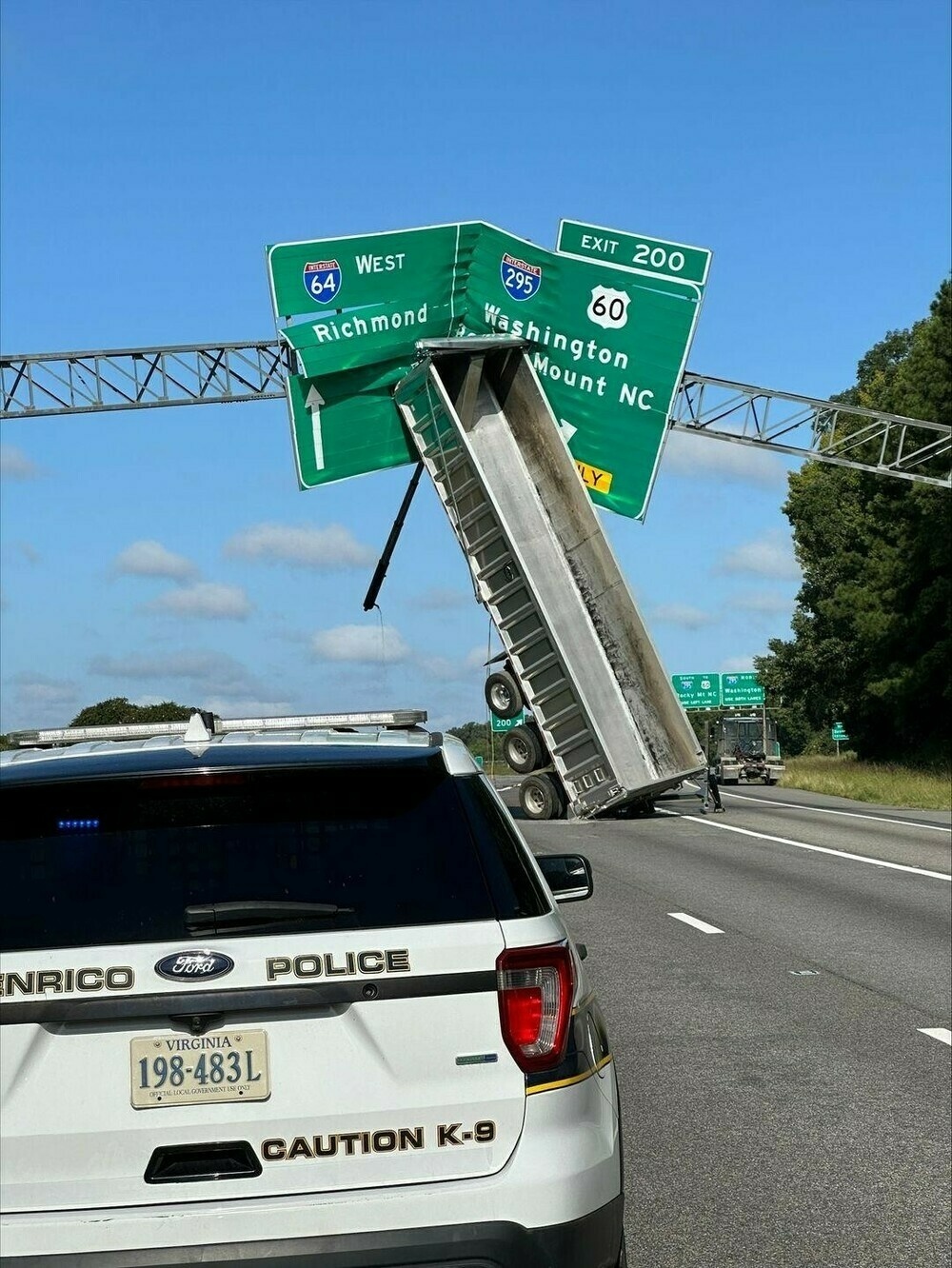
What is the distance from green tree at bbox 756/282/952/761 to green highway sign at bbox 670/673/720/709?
3.34m

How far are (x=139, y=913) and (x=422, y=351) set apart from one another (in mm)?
25117

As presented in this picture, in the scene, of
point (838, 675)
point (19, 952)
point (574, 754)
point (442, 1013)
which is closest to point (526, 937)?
point (442, 1013)

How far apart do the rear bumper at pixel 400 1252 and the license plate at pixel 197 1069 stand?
30 centimetres

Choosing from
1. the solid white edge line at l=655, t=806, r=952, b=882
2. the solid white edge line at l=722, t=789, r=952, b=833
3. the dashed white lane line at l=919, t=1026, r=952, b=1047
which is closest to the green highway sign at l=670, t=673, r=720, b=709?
the solid white edge line at l=722, t=789, r=952, b=833

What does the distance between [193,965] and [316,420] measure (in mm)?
26048

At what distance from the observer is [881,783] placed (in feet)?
160

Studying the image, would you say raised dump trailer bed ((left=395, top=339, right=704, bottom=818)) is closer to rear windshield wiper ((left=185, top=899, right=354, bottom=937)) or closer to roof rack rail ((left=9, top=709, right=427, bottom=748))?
roof rack rail ((left=9, top=709, right=427, bottom=748))

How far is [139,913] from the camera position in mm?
3633

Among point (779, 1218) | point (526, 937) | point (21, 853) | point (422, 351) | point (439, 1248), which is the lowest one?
point (779, 1218)

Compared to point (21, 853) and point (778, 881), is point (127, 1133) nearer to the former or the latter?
point (21, 853)

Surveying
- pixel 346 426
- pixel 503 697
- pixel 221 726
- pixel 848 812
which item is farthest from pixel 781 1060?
pixel 848 812

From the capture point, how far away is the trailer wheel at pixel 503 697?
2842 centimetres

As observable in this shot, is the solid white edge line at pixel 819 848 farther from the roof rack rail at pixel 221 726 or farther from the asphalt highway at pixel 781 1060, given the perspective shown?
the roof rack rail at pixel 221 726

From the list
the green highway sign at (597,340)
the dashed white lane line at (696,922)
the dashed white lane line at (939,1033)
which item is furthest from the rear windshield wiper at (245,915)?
the green highway sign at (597,340)
